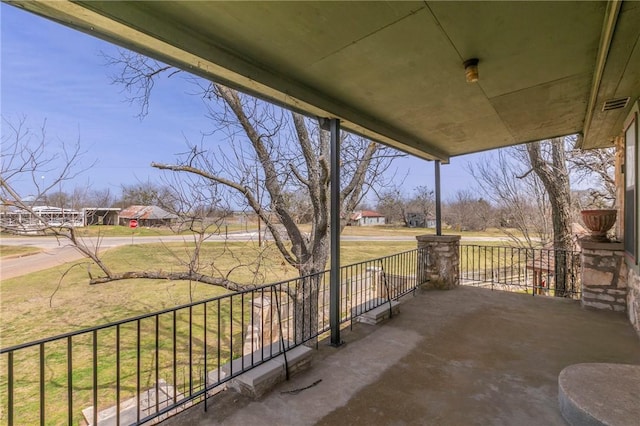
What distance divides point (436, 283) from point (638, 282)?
8.48 feet

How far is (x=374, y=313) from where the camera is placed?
373cm

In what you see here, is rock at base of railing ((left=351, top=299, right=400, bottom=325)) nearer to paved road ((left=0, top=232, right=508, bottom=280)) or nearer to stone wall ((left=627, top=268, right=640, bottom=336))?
stone wall ((left=627, top=268, right=640, bottom=336))

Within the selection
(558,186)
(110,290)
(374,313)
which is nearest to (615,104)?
(374,313)

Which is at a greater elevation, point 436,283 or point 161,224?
point 161,224

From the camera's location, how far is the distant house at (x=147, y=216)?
614 cm

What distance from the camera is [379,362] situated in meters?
2.78

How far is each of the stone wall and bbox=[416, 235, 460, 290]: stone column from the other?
2.20 m

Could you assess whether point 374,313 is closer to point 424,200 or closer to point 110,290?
point 424,200

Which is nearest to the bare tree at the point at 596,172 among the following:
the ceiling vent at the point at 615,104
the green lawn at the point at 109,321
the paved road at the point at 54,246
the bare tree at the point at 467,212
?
the bare tree at the point at 467,212

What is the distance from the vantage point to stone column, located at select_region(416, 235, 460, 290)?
5281 millimetres

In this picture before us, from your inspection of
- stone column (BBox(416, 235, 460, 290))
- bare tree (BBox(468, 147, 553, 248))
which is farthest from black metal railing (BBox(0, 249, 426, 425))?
bare tree (BBox(468, 147, 553, 248))

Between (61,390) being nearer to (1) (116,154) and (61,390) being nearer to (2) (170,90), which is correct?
(1) (116,154)

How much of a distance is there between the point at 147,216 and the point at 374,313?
5250 millimetres

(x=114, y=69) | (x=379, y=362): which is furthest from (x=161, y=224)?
(x=379, y=362)
